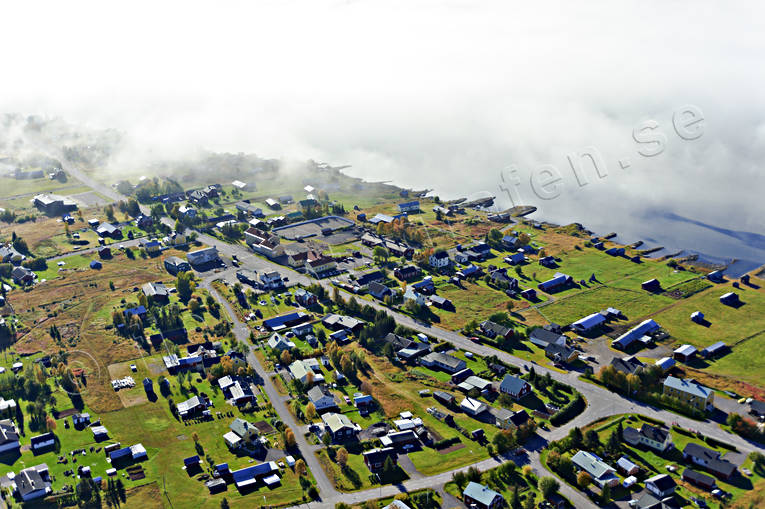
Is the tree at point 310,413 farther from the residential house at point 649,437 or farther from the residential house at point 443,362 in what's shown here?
the residential house at point 649,437

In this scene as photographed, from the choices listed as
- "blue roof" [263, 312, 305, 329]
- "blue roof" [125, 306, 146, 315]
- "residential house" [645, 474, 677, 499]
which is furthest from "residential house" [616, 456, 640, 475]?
"blue roof" [125, 306, 146, 315]

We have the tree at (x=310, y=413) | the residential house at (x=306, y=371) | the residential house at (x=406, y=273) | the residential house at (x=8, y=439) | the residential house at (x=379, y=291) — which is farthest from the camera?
the residential house at (x=406, y=273)

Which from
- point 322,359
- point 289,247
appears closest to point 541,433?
point 322,359

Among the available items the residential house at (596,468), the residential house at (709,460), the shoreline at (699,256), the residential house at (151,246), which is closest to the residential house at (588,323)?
the residential house at (709,460)

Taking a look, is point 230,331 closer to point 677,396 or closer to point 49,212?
point 677,396

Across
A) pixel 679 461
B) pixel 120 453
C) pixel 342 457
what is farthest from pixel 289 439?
pixel 679 461

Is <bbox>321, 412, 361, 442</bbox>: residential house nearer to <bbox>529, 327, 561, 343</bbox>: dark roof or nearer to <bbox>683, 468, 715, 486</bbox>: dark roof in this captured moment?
<bbox>529, 327, 561, 343</bbox>: dark roof
